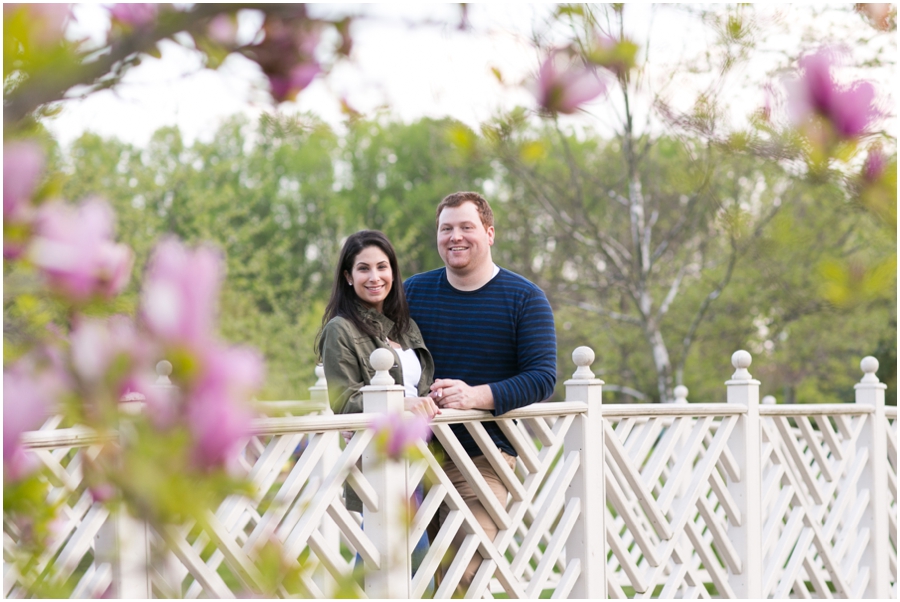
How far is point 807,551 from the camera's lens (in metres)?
5.16

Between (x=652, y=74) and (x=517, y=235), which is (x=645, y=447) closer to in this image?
(x=652, y=74)

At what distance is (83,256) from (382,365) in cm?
244

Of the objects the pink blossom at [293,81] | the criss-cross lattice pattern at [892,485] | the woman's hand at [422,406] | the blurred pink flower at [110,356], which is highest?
the pink blossom at [293,81]

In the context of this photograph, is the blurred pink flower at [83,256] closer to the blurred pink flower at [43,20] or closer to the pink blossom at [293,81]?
the blurred pink flower at [43,20]

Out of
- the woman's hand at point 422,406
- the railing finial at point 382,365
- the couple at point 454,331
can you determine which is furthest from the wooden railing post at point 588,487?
the railing finial at point 382,365

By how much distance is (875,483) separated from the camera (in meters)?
5.64

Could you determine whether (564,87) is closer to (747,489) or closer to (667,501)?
(667,501)

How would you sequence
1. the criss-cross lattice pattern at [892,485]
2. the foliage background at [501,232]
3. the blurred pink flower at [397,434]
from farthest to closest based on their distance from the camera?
the foliage background at [501,232], the criss-cross lattice pattern at [892,485], the blurred pink flower at [397,434]

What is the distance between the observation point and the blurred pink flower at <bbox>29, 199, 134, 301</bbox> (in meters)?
0.72

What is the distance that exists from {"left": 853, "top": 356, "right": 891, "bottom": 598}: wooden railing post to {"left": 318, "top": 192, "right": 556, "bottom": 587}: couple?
2862mm

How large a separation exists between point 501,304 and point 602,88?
264 cm

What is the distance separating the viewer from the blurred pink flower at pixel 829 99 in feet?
3.40

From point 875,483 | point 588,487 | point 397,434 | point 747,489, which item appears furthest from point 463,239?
point 875,483

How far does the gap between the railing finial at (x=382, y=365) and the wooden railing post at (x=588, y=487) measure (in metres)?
1.04
